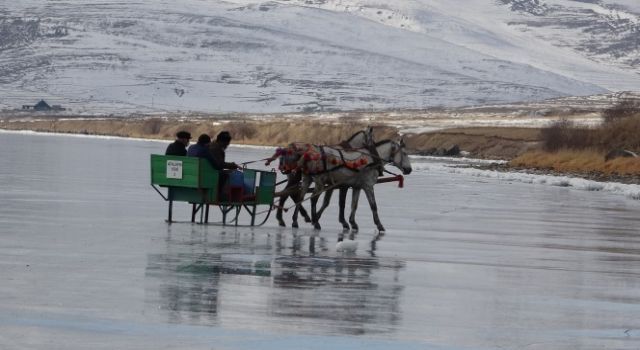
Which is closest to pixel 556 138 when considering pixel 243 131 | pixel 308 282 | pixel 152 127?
pixel 243 131

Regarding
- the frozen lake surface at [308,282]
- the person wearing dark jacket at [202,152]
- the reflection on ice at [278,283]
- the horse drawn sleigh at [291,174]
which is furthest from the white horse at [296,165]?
the reflection on ice at [278,283]

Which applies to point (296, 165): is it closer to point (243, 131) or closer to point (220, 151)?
point (220, 151)

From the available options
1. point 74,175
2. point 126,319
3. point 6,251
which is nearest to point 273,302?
point 126,319

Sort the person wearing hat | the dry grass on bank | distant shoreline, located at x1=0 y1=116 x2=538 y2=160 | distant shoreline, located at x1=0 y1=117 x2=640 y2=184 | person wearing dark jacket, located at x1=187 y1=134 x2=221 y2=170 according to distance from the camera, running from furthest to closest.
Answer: distant shoreline, located at x1=0 y1=116 x2=538 y2=160 → distant shoreline, located at x1=0 y1=117 x2=640 y2=184 → the dry grass on bank → the person wearing hat → person wearing dark jacket, located at x1=187 y1=134 x2=221 y2=170

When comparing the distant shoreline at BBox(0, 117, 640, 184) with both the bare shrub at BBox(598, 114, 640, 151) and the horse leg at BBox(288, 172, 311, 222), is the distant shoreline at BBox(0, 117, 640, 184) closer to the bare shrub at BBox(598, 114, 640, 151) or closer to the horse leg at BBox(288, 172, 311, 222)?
the bare shrub at BBox(598, 114, 640, 151)

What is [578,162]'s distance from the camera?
5966cm

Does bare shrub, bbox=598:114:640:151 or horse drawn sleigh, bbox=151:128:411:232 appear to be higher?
horse drawn sleigh, bbox=151:128:411:232

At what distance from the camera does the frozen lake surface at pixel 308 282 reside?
1156 cm

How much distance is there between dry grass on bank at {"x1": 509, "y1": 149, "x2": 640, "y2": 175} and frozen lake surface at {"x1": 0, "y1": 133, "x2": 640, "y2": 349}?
26.1 meters

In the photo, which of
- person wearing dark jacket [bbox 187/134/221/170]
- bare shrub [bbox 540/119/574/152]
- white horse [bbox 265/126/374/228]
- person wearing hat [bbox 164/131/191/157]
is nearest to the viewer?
person wearing dark jacket [bbox 187/134/221/170]

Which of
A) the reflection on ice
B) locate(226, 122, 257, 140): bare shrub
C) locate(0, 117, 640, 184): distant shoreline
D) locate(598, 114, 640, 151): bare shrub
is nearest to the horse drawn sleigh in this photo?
the reflection on ice

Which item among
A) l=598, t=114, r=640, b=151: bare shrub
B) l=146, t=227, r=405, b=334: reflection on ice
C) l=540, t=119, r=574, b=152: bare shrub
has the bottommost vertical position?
l=540, t=119, r=574, b=152: bare shrub

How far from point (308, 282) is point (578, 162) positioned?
150 feet

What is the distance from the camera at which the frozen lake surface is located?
37.9 feet
